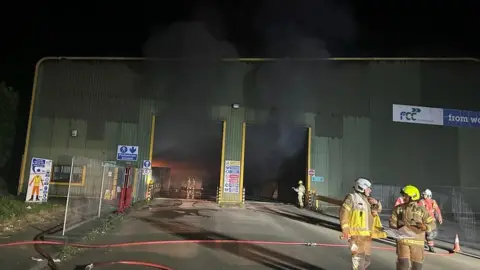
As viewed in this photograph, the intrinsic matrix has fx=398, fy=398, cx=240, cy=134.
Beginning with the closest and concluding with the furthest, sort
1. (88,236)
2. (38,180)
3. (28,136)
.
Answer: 1. (88,236)
2. (38,180)
3. (28,136)

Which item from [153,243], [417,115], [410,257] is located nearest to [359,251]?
[410,257]

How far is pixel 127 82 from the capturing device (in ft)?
66.4

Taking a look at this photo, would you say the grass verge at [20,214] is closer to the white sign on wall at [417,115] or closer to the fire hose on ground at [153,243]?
the fire hose on ground at [153,243]

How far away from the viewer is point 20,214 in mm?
8852

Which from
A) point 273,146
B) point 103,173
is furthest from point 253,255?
point 273,146

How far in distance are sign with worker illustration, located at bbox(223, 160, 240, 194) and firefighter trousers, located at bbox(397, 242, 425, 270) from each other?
14914 millimetres

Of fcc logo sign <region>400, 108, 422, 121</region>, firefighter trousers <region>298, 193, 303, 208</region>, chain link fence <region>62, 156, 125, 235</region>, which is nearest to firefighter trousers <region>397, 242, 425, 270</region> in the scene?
chain link fence <region>62, 156, 125, 235</region>

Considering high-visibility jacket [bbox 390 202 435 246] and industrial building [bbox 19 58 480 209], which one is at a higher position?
industrial building [bbox 19 58 480 209]

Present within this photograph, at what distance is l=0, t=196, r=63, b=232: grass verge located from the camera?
786 cm

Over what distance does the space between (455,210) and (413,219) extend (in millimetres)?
12042

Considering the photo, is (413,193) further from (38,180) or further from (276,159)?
(276,159)

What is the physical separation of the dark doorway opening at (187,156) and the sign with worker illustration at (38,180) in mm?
9385

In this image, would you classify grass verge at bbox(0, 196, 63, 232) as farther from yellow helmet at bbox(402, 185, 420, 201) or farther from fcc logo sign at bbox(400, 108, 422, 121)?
fcc logo sign at bbox(400, 108, 422, 121)

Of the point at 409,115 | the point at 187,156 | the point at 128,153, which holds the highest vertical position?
the point at 409,115
